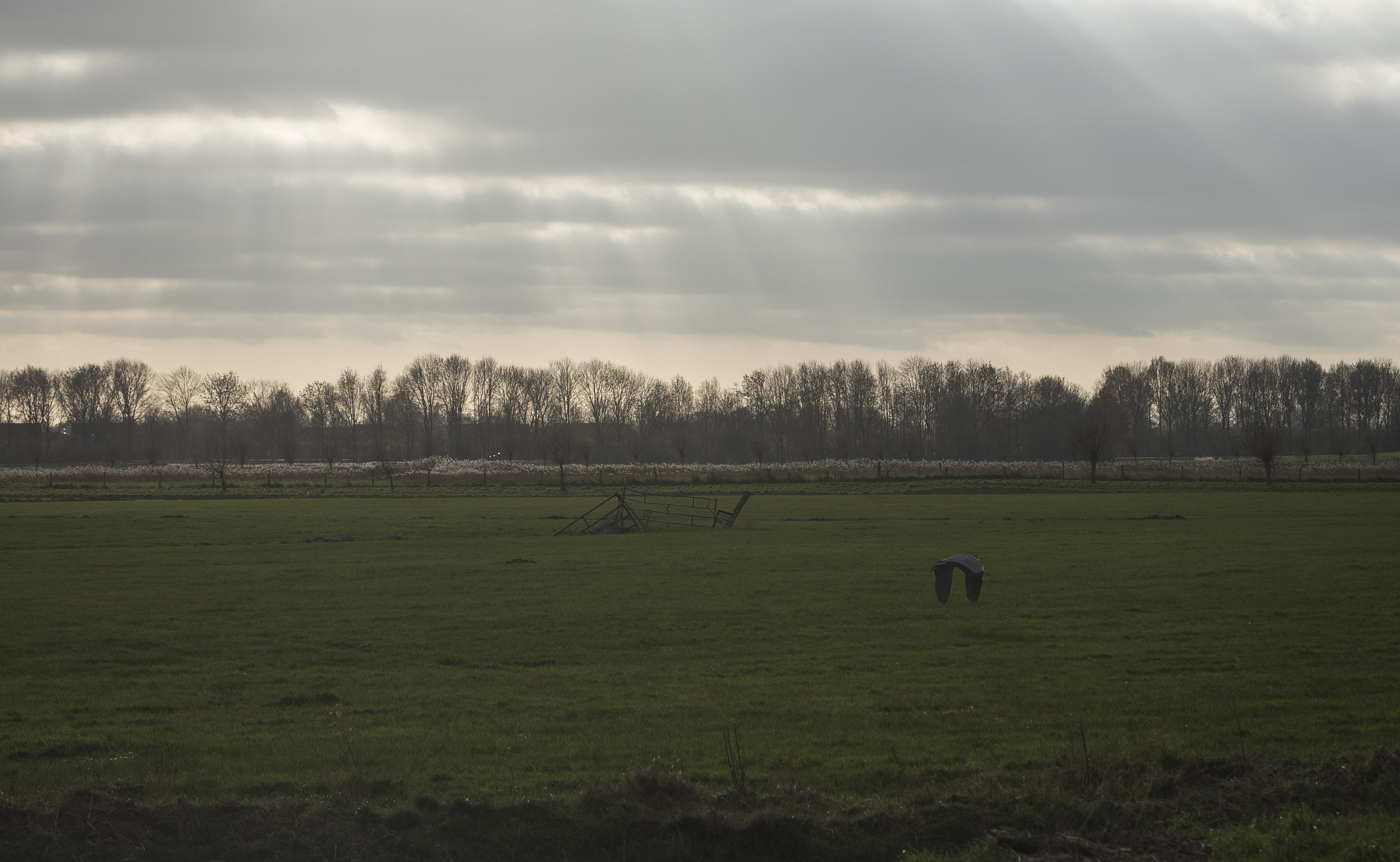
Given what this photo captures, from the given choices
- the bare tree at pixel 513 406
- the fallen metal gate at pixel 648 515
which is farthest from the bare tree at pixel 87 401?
the fallen metal gate at pixel 648 515

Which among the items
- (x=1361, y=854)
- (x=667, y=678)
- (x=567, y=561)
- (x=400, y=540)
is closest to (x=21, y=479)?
(x=400, y=540)

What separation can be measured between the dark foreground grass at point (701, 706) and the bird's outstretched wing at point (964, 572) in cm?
57

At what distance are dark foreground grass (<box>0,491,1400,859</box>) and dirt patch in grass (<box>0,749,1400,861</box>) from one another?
0.03m

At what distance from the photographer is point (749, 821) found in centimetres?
905

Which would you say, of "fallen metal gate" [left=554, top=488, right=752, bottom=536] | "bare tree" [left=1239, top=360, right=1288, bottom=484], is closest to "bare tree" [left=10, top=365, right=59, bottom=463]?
"fallen metal gate" [left=554, top=488, right=752, bottom=536]

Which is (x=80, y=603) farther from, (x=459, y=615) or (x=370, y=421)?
(x=370, y=421)

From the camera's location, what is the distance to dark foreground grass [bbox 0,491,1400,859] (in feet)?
29.8

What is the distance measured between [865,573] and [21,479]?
92905 millimetres

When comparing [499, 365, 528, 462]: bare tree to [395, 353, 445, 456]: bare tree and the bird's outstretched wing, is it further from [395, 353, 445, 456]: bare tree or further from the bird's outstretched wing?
the bird's outstretched wing

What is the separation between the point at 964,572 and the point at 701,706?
10.5 metres

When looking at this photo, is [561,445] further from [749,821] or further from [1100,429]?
[749,821]

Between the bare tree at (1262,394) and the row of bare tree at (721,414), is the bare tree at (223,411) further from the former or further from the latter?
the bare tree at (1262,394)

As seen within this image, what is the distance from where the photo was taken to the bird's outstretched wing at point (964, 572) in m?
21.9

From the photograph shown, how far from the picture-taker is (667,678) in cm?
1554
